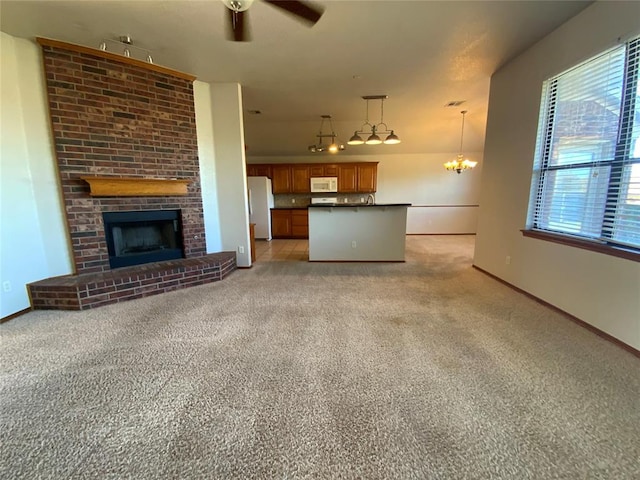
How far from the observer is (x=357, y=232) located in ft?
15.9

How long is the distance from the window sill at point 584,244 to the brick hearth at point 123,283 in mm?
3891

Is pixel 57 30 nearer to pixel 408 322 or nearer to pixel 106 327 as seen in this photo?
pixel 106 327

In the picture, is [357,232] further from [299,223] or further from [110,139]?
[110,139]

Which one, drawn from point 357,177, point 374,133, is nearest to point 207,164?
point 374,133

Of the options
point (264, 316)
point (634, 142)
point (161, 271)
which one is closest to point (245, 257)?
point (161, 271)

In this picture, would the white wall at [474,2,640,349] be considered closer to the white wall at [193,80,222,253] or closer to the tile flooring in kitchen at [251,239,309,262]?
the tile flooring in kitchen at [251,239,309,262]

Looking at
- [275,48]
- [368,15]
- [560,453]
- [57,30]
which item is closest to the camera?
[560,453]

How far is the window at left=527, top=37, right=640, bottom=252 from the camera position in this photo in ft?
6.91

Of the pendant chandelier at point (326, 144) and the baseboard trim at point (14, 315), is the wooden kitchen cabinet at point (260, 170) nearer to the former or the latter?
the pendant chandelier at point (326, 144)

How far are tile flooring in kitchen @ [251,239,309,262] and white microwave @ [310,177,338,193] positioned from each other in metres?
1.56

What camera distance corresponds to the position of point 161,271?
3426mm

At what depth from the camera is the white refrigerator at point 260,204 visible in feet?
24.1

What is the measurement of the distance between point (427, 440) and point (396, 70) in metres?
3.80

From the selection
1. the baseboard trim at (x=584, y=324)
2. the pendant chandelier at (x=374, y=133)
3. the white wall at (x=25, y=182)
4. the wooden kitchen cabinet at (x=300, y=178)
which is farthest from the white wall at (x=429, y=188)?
the white wall at (x=25, y=182)
